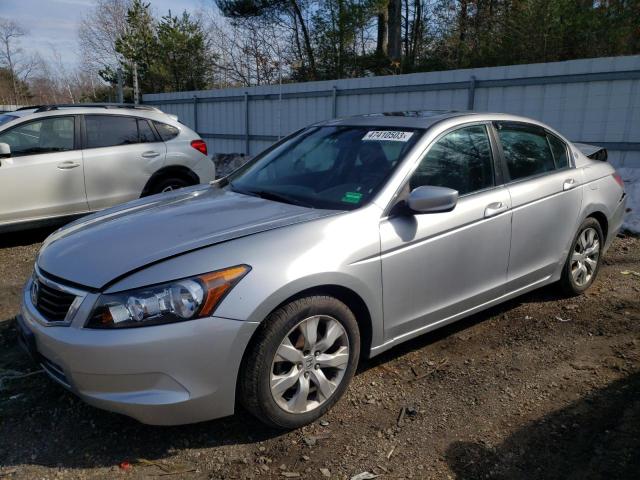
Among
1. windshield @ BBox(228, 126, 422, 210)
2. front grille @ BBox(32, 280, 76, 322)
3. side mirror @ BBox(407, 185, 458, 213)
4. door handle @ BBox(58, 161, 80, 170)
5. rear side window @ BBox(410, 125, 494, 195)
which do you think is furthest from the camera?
door handle @ BBox(58, 161, 80, 170)

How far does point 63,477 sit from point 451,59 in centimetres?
1682

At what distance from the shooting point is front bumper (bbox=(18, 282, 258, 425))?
7.98ft

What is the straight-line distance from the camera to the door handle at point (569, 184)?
4.29 metres

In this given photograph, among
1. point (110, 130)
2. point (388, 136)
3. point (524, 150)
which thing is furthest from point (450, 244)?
point (110, 130)

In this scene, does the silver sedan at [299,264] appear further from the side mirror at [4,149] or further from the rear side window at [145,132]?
the rear side window at [145,132]

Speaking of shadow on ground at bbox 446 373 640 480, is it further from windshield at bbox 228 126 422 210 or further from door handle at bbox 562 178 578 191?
door handle at bbox 562 178 578 191

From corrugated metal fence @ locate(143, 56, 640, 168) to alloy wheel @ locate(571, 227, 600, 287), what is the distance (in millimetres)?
3867

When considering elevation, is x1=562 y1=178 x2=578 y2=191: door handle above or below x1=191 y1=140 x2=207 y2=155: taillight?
above

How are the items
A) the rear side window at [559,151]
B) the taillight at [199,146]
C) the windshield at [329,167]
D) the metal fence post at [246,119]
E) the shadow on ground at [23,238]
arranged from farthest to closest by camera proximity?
A: the metal fence post at [246,119]
the taillight at [199,146]
the shadow on ground at [23,238]
the rear side window at [559,151]
the windshield at [329,167]

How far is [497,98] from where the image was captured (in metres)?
9.12

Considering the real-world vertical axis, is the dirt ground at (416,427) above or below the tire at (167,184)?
below

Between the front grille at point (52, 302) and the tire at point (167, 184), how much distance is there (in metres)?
4.57

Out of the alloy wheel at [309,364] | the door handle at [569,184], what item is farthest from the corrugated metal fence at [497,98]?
the alloy wheel at [309,364]

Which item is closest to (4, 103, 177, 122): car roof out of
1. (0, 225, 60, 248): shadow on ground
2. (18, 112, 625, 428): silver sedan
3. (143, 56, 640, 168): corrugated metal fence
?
(0, 225, 60, 248): shadow on ground
